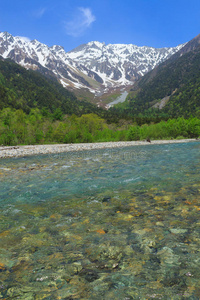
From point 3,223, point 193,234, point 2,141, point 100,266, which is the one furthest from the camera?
point 2,141

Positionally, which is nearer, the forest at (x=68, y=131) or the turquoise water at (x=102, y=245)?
the turquoise water at (x=102, y=245)

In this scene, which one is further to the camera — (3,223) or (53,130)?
(53,130)

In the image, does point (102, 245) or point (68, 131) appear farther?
point (68, 131)

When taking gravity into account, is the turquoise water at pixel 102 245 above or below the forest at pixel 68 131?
below

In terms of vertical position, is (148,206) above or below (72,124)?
below

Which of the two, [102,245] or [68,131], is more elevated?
[68,131]

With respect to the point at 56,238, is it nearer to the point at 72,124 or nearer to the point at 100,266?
the point at 100,266

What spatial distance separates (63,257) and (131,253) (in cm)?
184

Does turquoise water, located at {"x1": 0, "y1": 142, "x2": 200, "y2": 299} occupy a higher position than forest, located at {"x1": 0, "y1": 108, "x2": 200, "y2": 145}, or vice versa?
forest, located at {"x1": 0, "y1": 108, "x2": 200, "y2": 145}

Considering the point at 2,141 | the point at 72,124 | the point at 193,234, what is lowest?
the point at 193,234

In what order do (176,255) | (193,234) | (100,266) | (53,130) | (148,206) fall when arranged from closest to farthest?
(100,266) < (176,255) < (193,234) < (148,206) < (53,130)

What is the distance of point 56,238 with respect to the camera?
244 inches

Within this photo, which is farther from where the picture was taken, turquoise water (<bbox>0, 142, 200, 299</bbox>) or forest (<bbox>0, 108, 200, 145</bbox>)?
forest (<bbox>0, 108, 200, 145</bbox>)

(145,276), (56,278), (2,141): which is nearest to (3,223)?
(56,278)
